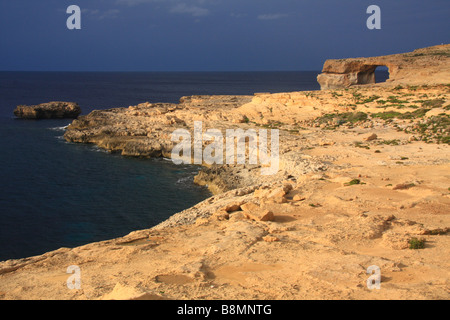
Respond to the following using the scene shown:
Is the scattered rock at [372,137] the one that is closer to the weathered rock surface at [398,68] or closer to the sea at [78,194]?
the sea at [78,194]

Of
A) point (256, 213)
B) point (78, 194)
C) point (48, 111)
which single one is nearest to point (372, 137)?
point (256, 213)

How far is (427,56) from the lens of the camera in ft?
153

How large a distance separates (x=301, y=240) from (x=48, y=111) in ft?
204

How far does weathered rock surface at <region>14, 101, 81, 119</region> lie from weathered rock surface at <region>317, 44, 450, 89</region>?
41322 mm

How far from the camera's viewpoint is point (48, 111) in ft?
218

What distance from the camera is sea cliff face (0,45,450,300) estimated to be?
10289 mm

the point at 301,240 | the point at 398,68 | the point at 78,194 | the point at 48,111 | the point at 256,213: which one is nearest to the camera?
the point at 301,240

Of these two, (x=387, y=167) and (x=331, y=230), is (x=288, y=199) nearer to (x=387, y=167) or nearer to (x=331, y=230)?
(x=331, y=230)

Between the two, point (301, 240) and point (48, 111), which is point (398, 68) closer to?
point (301, 240)

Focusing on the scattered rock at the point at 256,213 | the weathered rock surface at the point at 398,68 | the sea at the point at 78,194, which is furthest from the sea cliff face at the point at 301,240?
the weathered rock surface at the point at 398,68

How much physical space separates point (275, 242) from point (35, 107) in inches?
2465

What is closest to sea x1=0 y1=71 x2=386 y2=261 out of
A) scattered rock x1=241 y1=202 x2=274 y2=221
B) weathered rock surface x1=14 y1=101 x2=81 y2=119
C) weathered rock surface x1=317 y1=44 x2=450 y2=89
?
scattered rock x1=241 y1=202 x2=274 y2=221

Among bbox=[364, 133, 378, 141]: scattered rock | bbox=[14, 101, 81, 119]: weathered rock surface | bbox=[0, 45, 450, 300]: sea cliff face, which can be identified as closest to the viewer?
bbox=[0, 45, 450, 300]: sea cliff face

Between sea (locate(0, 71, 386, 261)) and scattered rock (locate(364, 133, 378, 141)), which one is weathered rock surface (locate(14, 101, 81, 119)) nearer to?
sea (locate(0, 71, 386, 261))
